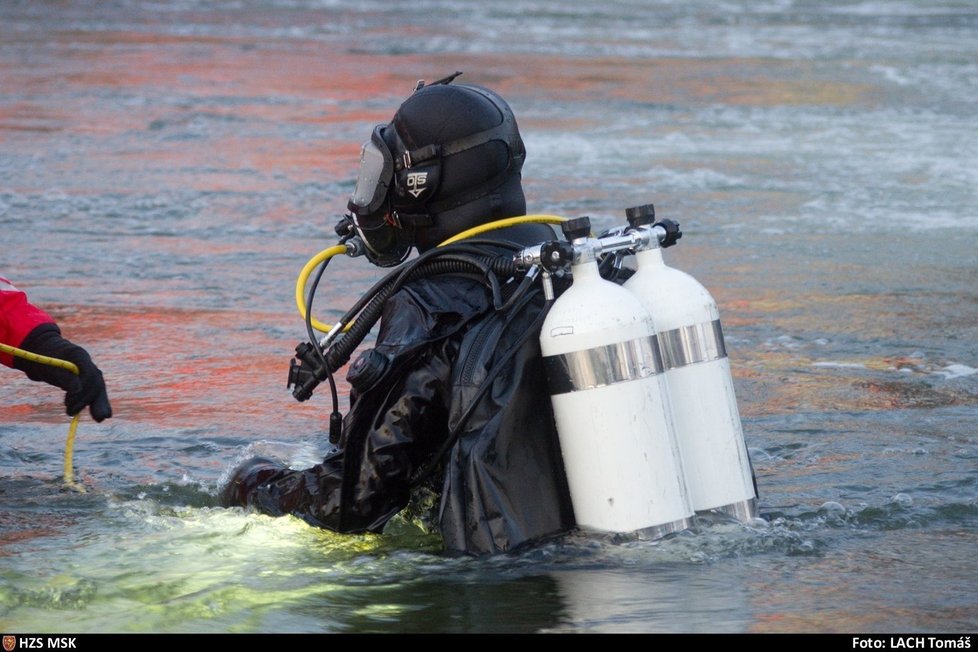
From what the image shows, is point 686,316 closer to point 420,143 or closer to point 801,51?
point 420,143

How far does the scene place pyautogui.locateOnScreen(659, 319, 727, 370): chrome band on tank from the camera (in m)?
3.71

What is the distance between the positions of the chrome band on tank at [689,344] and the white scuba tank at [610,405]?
0.54 feet

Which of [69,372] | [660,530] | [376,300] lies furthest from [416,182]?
[69,372]

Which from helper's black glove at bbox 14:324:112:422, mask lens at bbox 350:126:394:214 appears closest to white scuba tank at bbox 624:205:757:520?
mask lens at bbox 350:126:394:214

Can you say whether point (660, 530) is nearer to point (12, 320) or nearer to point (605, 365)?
point (605, 365)

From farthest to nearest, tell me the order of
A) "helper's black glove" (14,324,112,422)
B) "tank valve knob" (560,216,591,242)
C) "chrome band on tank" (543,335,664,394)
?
"helper's black glove" (14,324,112,422), "tank valve knob" (560,216,591,242), "chrome band on tank" (543,335,664,394)

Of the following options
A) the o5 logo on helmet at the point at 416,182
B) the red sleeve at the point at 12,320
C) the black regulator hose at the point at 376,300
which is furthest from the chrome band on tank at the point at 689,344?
the red sleeve at the point at 12,320

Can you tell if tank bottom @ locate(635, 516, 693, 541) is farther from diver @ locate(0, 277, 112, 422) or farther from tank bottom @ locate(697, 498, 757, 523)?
diver @ locate(0, 277, 112, 422)

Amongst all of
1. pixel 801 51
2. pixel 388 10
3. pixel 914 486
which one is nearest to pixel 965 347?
pixel 914 486

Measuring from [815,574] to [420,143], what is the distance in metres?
1.54

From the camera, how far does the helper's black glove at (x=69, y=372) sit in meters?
4.55

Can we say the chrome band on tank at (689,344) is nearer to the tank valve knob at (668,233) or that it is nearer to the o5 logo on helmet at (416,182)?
the tank valve knob at (668,233)

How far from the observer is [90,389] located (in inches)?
179

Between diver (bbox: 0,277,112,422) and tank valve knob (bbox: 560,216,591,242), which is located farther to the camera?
diver (bbox: 0,277,112,422)
